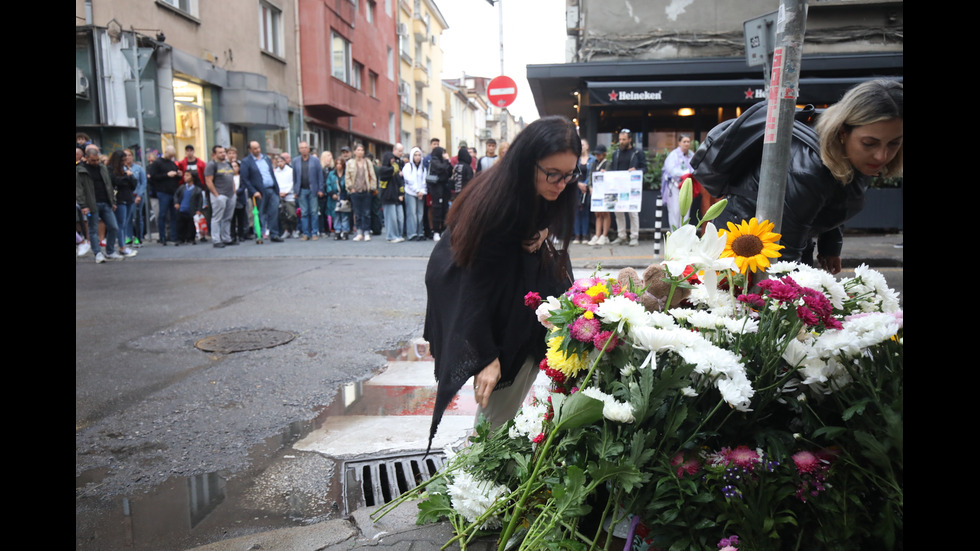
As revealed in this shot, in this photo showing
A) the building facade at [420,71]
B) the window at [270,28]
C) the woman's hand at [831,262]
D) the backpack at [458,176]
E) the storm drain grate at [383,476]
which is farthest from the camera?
the building facade at [420,71]

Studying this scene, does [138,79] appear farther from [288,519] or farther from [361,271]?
[288,519]

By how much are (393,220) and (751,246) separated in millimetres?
11978

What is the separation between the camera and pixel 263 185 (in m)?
13.5

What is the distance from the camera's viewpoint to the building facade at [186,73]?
1323 centimetres

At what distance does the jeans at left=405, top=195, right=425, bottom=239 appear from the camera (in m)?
13.6

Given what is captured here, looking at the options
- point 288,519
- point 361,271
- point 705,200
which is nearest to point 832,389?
point 288,519

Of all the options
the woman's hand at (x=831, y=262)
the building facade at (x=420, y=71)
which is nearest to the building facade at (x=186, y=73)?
the woman's hand at (x=831, y=262)

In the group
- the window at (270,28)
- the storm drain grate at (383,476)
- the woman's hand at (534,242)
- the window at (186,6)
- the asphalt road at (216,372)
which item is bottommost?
the storm drain grate at (383,476)

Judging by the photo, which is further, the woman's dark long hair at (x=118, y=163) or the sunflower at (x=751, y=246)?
the woman's dark long hair at (x=118, y=163)

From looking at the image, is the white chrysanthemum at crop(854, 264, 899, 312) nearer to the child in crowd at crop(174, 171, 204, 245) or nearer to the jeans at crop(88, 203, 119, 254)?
the jeans at crop(88, 203, 119, 254)

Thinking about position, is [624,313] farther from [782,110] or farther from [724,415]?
[782,110]

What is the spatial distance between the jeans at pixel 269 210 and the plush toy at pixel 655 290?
12831mm

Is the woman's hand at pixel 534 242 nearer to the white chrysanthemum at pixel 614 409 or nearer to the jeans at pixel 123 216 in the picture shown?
the white chrysanthemum at pixel 614 409
